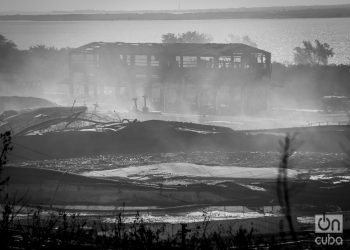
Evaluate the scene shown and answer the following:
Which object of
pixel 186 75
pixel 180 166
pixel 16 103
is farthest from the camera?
pixel 186 75

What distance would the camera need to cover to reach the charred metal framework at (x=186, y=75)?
98.3 ft

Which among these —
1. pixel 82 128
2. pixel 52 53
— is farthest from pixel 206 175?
pixel 52 53

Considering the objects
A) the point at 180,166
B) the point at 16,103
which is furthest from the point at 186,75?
the point at 180,166

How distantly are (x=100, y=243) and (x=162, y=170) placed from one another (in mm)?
7452

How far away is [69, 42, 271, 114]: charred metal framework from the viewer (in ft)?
98.3

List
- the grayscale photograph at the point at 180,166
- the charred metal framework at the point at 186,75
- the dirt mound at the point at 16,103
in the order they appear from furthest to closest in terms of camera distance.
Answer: the charred metal framework at the point at 186,75 → the dirt mound at the point at 16,103 → the grayscale photograph at the point at 180,166

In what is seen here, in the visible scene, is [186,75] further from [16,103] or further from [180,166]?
[180,166]

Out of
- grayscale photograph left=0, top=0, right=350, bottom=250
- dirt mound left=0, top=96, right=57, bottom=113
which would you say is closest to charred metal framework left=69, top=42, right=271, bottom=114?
grayscale photograph left=0, top=0, right=350, bottom=250

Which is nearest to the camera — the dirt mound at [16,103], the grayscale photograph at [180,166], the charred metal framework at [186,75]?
the grayscale photograph at [180,166]

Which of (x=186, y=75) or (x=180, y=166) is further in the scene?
(x=186, y=75)

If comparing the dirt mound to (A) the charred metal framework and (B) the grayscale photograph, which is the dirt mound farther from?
(A) the charred metal framework

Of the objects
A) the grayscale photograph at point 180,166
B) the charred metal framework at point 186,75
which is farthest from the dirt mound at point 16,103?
the charred metal framework at point 186,75

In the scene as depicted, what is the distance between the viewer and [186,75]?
102ft

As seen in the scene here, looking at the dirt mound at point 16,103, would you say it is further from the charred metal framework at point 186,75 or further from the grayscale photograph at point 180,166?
the charred metal framework at point 186,75
